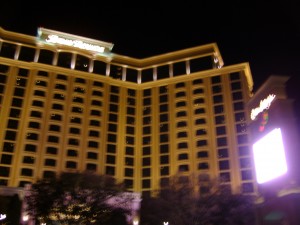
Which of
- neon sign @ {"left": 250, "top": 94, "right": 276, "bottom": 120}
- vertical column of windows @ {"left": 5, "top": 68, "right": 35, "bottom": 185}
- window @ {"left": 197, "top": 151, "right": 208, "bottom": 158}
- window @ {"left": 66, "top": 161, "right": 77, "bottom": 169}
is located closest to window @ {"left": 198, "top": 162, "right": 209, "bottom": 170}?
window @ {"left": 197, "top": 151, "right": 208, "bottom": 158}

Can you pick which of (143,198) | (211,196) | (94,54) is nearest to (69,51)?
(94,54)

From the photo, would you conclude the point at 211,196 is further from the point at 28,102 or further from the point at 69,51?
the point at 69,51

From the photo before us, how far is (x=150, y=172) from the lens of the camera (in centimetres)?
7125

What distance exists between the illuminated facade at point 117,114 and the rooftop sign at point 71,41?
0.69 ft

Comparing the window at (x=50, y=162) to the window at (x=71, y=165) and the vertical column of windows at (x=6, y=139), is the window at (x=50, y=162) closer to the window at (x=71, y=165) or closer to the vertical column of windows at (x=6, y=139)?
the window at (x=71, y=165)

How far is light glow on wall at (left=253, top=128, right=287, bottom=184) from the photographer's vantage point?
2558 centimetres

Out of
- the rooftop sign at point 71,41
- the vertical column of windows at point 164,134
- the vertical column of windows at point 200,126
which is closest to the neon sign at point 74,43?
the rooftop sign at point 71,41

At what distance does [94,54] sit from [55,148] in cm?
2286

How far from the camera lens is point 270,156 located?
2708 centimetres

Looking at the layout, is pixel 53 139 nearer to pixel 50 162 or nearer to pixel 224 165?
pixel 50 162

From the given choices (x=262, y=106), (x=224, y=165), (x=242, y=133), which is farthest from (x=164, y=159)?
(x=262, y=106)

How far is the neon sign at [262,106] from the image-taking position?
27591mm

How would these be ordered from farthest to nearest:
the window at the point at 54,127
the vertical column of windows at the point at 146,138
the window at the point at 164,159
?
the vertical column of windows at the point at 146,138, the window at the point at 164,159, the window at the point at 54,127

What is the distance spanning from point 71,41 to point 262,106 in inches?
2218
